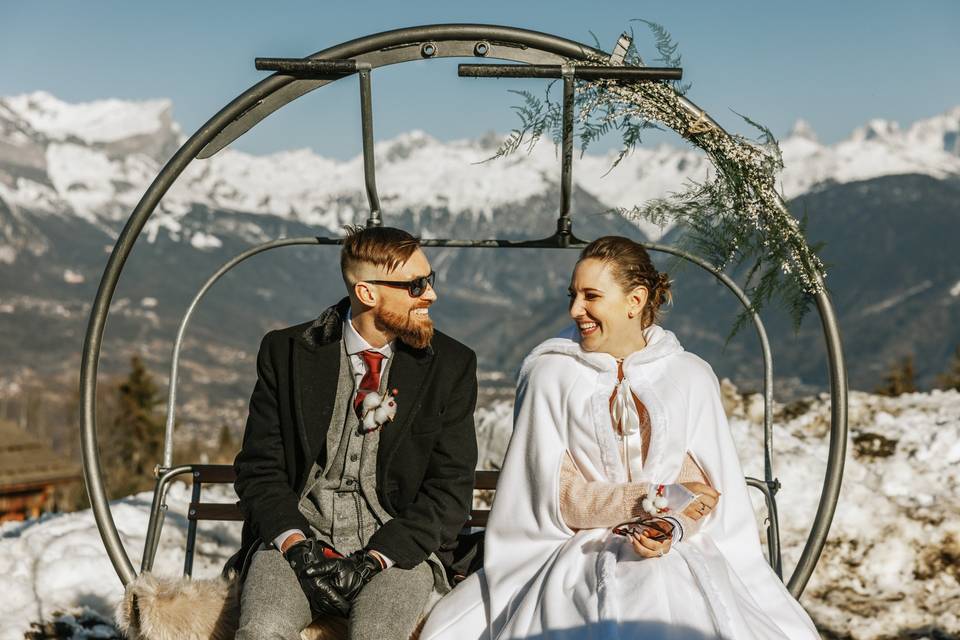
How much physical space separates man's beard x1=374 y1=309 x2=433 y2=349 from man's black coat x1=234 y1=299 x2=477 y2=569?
0.11 m

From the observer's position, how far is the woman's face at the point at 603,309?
15.3ft

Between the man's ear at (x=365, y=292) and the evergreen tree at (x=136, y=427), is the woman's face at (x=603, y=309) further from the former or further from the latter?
the evergreen tree at (x=136, y=427)

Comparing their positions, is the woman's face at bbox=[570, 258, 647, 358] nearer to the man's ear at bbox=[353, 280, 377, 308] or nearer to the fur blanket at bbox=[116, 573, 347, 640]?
the man's ear at bbox=[353, 280, 377, 308]

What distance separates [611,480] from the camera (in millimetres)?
4613

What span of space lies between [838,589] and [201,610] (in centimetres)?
434

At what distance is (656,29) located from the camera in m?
5.49

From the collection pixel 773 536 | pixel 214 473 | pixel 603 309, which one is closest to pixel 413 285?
pixel 603 309

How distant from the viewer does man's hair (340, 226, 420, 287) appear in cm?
487

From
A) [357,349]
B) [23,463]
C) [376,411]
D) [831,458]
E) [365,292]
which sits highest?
[365,292]

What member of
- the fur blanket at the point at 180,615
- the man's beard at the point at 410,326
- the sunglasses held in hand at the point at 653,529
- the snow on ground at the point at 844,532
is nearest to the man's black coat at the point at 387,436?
the man's beard at the point at 410,326

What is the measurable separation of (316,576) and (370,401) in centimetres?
78

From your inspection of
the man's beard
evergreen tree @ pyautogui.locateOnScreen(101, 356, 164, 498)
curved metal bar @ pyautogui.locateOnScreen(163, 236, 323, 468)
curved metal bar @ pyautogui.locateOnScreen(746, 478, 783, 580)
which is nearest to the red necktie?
the man's beard

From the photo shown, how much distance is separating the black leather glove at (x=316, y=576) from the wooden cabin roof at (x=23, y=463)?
17.7m

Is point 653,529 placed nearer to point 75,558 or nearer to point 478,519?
point 478,519
